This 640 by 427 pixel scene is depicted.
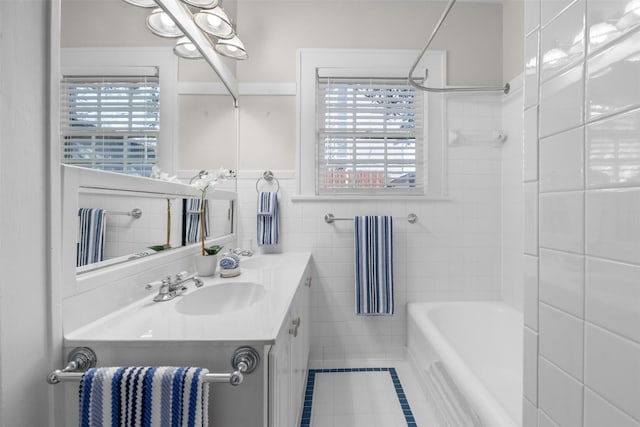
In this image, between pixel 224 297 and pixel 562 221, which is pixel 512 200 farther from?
pixel 224 297

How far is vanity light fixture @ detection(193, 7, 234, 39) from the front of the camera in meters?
1.47

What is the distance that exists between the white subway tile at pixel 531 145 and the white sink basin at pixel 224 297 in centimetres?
98

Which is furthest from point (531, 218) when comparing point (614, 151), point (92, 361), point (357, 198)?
point (357, 198)

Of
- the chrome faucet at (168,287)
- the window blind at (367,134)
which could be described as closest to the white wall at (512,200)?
the window blind at (367,134)

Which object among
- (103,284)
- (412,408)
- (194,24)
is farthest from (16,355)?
(412,408)

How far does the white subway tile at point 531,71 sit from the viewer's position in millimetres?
617

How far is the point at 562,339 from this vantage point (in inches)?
21.4

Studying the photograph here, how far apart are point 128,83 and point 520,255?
91.3 inches

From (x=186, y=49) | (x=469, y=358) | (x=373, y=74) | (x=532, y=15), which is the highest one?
(x=373, y=74)

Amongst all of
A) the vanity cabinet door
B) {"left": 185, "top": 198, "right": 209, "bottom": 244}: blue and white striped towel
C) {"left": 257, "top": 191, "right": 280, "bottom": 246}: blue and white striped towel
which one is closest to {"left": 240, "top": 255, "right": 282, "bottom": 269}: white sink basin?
{"left": 257, "top": 191, "right": 280, "bottom": 246}: blue and white striped towel

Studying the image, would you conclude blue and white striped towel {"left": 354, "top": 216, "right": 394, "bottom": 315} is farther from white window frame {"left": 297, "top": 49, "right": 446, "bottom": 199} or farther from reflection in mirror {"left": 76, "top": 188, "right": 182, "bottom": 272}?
reflection in mirror {"left": 76, "top": 188, "right": 182, "bottom": 272}

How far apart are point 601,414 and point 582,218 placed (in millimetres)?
298

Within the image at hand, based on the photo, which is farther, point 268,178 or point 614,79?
point 268,178

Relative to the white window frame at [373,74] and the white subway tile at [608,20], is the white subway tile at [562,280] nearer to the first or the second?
the white subway tile at [608,20]
